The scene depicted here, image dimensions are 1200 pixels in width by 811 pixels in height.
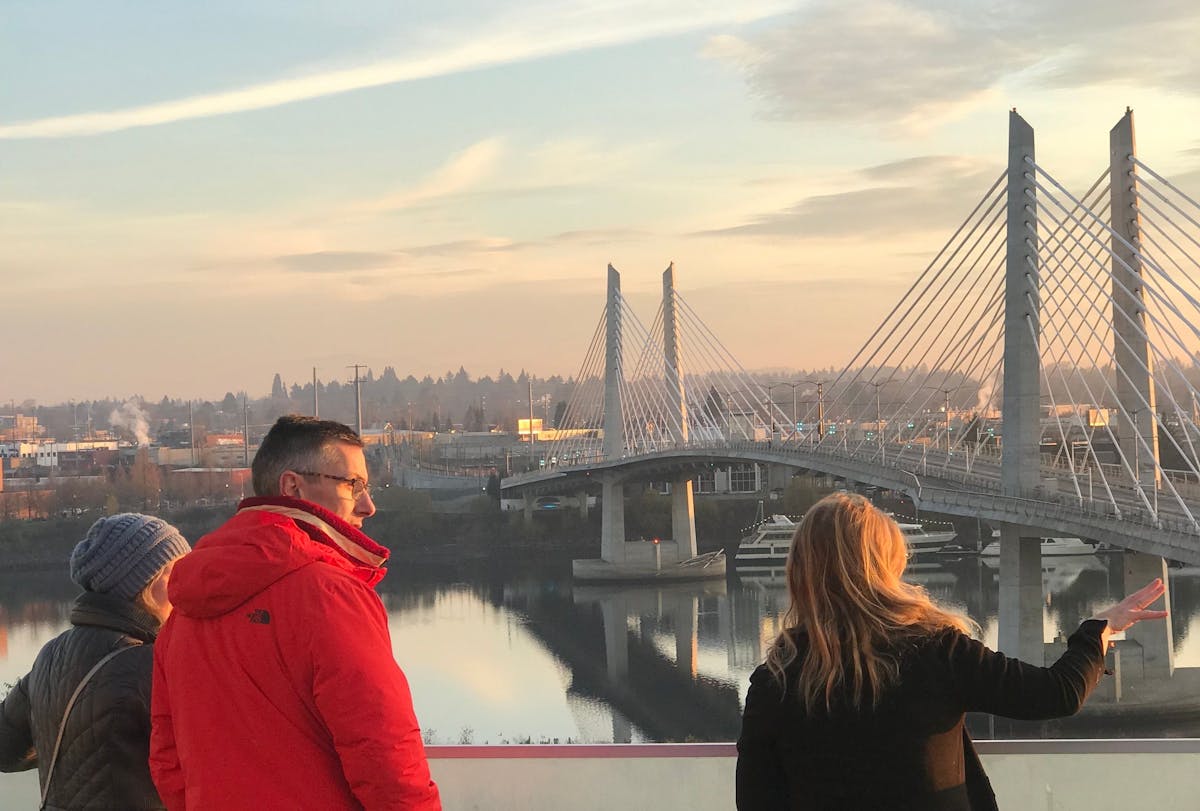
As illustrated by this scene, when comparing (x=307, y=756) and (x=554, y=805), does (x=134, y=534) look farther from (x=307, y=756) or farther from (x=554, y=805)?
(x=554, y=805)

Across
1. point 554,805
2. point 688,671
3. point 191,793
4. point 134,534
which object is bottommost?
point 688,671

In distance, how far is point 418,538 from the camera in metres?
40.3

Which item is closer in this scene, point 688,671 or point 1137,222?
point 1137,222

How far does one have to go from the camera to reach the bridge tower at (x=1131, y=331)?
1912cm

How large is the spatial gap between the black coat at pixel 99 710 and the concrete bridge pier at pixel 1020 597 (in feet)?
59.1

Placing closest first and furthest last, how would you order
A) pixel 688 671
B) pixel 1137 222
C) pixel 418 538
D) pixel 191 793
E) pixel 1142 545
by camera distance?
pixel 191 793, pixel 1142 545, pixel 1137 222, pixel 688 671, pixel 418 538

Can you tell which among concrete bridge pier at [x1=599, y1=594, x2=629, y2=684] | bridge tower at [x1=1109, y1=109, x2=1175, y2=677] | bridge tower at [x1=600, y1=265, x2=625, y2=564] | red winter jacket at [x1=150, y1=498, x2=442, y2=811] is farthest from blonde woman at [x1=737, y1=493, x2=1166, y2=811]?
bridge tower at [x1=600, y1=265, x2=625, y2=564]

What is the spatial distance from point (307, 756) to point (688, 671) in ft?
70.0

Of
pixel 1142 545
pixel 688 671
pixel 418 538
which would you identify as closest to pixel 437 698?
pixel 688 671

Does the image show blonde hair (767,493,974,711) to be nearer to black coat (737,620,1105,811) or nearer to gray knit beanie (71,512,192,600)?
black coat (737,620,1105,811)

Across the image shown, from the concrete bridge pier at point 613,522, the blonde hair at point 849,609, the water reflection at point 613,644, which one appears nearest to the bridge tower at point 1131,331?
the water reflection at point 613,644

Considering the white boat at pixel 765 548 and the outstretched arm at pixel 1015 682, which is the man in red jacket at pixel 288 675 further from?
the white boat at pixel 765 548

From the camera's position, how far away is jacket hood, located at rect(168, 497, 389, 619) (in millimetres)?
1413

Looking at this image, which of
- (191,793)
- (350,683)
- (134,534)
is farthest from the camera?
(134,534)
